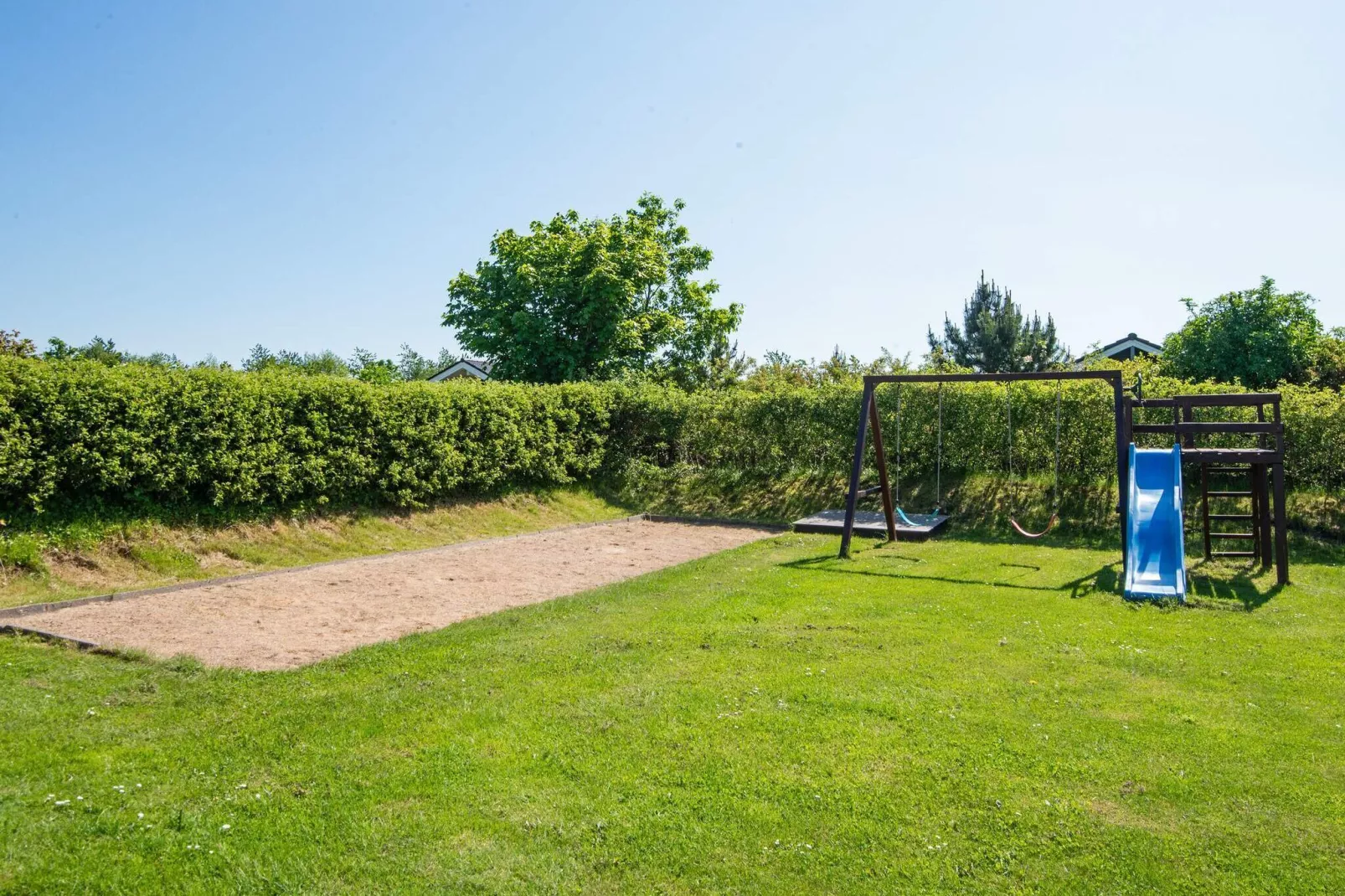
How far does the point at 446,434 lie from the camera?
15430 mm

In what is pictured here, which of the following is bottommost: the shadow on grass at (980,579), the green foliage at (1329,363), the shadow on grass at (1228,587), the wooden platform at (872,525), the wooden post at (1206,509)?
the shadow on grass at (1228,587)

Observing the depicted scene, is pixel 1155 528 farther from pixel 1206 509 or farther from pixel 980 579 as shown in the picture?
pixel 980 579

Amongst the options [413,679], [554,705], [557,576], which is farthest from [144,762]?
[557,576]

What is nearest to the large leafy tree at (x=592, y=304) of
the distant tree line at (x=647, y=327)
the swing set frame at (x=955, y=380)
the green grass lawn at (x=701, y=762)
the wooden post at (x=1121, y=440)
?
the distant tree line at (x=647, y=327)

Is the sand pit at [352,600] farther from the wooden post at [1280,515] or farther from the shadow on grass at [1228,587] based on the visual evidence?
the wooden post at [1280,515]

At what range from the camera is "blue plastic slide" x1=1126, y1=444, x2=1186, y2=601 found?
9266 mm

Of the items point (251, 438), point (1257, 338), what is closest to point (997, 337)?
point (1257, 338)

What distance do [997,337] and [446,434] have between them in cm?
3600

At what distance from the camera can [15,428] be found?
9.55 m

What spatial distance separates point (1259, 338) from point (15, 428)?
26033 mm

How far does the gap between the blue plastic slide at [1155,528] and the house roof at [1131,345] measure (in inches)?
957

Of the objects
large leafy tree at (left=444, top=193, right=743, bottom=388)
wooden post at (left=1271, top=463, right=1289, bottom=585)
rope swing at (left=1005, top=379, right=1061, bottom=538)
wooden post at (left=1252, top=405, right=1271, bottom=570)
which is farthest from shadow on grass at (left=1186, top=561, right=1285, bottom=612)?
large leafy tree at (left=444, top=193, right=743, bottom=388)

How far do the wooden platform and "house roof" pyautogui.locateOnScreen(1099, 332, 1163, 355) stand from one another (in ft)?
72.4

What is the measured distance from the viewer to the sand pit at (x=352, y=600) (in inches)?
302
